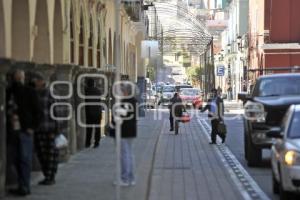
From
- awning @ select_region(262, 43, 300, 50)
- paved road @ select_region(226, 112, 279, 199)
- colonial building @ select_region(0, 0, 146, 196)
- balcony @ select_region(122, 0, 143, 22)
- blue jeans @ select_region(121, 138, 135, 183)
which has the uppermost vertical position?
balcony @ select_region(122, 0, 143, 22)

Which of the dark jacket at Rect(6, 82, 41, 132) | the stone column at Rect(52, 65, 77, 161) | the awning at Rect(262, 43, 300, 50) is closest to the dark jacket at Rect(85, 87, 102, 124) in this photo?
the stone column at Rect(52, 65, 77, 161)

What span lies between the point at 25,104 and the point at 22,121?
271 millimetres

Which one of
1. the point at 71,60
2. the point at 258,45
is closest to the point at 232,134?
the point at 71,60

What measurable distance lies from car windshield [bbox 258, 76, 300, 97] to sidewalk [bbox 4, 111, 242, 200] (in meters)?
2.09

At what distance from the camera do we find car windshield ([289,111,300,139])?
39.9 ft

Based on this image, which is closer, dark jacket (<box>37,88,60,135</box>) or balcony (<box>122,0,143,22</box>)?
dark jacket (<box>37,88,60,135</box>)

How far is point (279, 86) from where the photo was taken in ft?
61.1

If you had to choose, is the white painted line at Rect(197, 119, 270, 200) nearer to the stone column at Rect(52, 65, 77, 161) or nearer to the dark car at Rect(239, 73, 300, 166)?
the dark car at Rect(239, 73, 300, 166)

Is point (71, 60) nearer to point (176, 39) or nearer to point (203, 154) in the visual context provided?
point (203, 154)

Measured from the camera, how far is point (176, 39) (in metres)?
54.9

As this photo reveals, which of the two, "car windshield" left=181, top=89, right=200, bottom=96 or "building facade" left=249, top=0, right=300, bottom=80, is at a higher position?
"building facade" left=249, top=0, right=300, bottom=80

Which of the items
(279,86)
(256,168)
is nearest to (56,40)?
(279,86)

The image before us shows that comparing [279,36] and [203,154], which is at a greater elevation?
[279,36]

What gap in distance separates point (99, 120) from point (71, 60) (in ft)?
9.88
